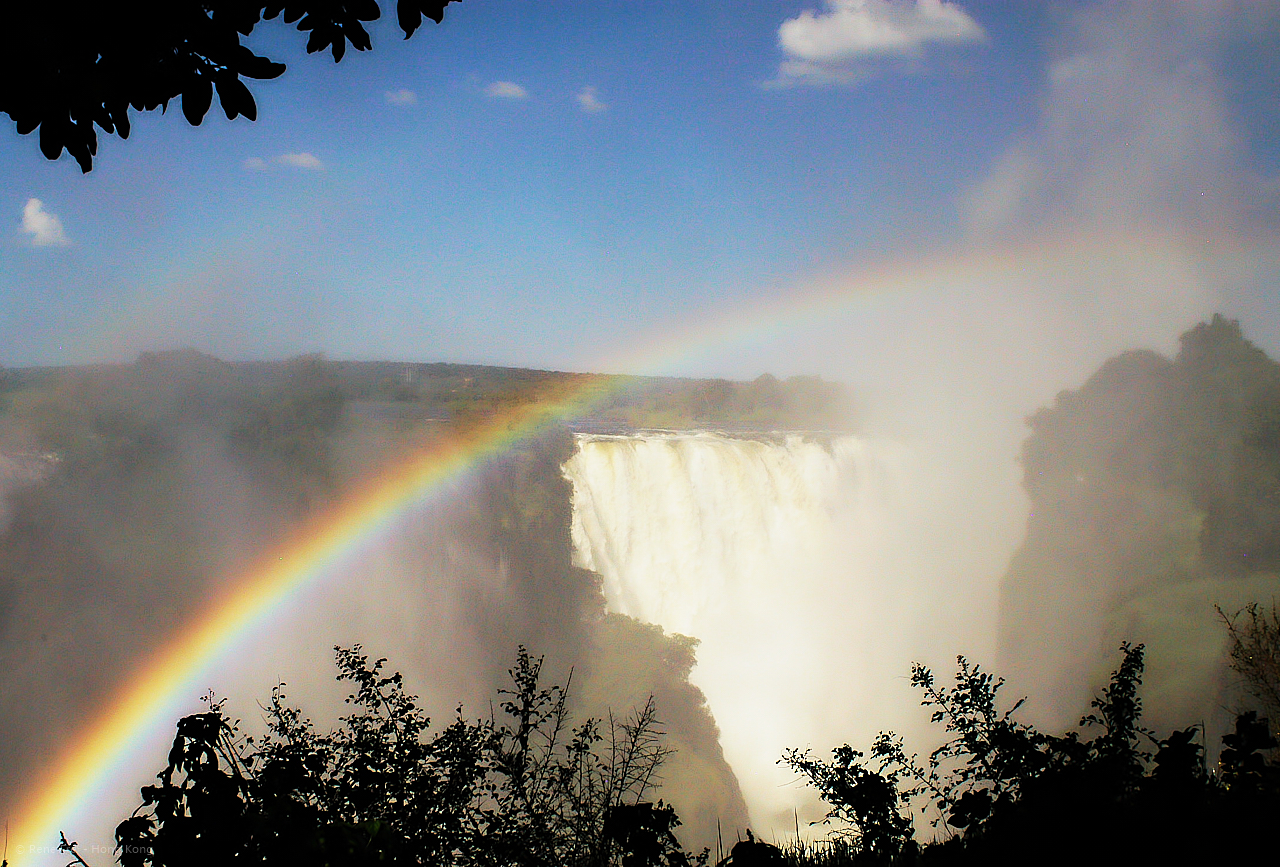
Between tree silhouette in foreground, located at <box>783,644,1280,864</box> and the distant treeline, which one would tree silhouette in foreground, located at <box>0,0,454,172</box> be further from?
the distant treeline

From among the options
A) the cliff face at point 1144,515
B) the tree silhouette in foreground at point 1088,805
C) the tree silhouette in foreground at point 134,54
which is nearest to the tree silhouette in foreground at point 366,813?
the tree silhouette in foreground at point 1088,805

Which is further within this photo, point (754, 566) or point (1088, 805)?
point (754, 566)

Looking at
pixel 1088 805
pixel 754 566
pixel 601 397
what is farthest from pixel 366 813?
pixel 601 397

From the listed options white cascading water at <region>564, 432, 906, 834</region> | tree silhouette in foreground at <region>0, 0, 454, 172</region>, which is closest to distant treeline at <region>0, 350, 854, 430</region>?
white cascading water at <region>564, 432, 906, 834</region>

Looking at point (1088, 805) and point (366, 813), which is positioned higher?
point (1088, 805)

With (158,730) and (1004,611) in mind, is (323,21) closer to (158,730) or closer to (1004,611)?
(158,730)

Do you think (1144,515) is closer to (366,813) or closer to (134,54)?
(366,813)

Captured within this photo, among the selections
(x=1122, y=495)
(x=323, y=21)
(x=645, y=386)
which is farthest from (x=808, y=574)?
(x=645, y=386)

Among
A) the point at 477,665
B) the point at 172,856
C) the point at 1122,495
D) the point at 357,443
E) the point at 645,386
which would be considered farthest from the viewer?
the point at 645,386
